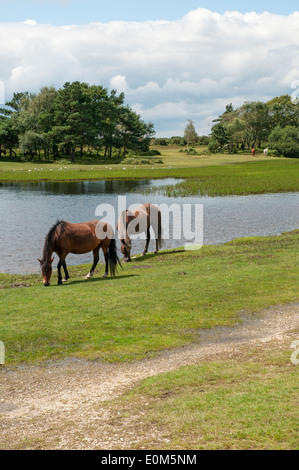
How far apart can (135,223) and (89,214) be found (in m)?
19.9

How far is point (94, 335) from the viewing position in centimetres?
1145

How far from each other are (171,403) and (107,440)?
136 cm

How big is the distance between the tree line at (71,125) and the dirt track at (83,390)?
98.6m

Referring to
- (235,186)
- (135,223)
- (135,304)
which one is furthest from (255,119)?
(135,304)

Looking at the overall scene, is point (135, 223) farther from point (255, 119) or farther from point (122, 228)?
point (255, 119)

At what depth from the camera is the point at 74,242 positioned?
18.2 meters

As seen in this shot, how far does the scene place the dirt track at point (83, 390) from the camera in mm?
6695

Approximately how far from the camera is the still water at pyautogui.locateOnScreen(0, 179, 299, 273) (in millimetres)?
27391

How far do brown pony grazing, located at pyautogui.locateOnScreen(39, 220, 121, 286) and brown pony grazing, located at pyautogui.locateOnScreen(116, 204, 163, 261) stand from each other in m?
2.75

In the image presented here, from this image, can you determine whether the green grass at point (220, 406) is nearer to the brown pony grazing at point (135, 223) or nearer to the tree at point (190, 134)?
the brown pony grazing at point (135, 223)

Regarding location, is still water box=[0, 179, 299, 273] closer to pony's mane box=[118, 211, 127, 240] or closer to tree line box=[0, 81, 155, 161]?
pony's mane box=[118, 211, 127, 240]

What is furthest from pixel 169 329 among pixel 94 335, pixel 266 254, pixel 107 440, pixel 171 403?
pixel 266 254

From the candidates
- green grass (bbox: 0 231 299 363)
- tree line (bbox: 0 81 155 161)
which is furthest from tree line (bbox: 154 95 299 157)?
green grass (bbox: 0 231 299 363)

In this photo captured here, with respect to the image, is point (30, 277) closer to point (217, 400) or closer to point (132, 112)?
point (217, 400)
